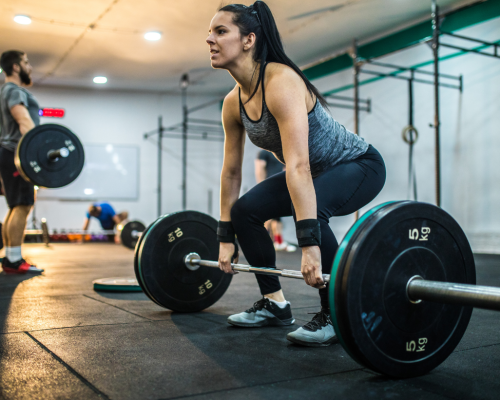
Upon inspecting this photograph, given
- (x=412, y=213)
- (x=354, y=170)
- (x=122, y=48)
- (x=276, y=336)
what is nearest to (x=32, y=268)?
(x=276, y=336)

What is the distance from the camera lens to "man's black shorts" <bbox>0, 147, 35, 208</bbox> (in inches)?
112

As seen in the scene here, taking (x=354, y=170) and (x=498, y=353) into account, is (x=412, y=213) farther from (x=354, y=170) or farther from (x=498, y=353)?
(x=498, y=353)

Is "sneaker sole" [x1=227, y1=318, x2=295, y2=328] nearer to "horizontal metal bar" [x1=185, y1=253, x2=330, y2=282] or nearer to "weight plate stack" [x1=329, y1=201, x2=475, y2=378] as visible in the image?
"horizontal metal bar" [x1=185, y1=253, x2=330, y2=282]

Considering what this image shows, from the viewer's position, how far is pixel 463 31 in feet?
16.0

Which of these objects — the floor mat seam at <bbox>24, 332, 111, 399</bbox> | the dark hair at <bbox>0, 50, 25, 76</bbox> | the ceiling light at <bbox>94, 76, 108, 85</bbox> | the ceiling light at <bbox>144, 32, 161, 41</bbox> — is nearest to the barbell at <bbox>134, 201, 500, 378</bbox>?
the floor mat seam at <bbox>24, 332, 111, 399</bbox>

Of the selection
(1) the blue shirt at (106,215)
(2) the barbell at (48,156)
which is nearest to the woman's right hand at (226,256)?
(2) the barbell at (48,156)

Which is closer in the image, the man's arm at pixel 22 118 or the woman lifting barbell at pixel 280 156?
the woman lifting barbell at pixel 280 156

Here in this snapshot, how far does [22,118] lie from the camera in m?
2.84

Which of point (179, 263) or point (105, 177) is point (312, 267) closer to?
point (179, 263)

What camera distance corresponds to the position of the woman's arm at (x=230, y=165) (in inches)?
57.4

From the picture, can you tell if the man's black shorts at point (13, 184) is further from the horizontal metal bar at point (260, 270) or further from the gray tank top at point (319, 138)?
the gray tank top at point (319, 138)

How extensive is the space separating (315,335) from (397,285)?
39 cm

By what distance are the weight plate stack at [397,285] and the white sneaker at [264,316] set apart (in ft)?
1.97

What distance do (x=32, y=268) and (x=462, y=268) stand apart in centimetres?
269
